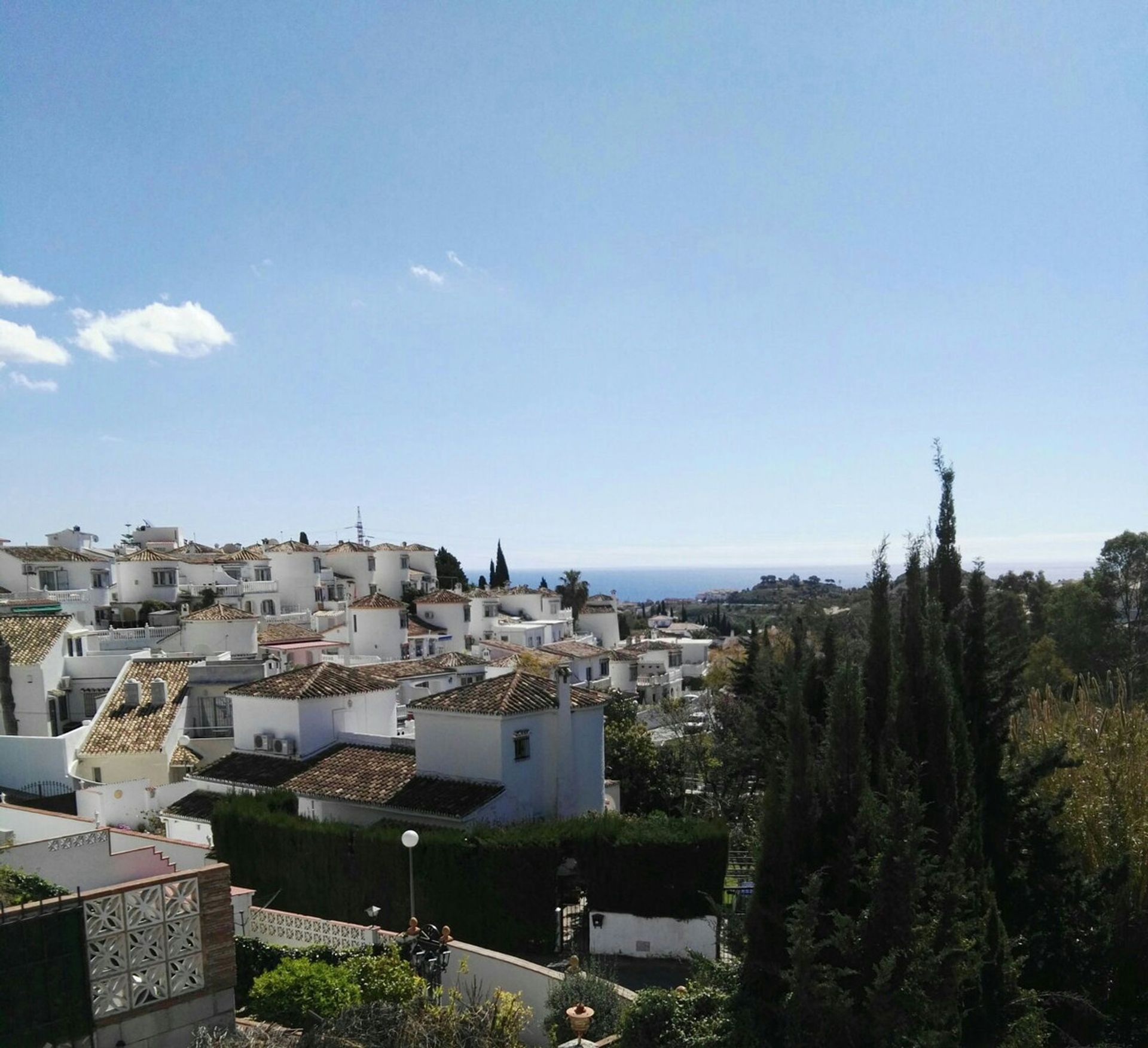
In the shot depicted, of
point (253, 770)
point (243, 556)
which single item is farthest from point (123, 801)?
point (243, 556)

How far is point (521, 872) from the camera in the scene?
18250 millimetres

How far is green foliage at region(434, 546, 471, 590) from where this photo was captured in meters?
86.9

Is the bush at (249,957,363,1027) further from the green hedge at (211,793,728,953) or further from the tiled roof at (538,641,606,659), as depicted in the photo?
the tiled roof at (538,641,606,659)

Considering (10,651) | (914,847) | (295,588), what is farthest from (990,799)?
(295,588)

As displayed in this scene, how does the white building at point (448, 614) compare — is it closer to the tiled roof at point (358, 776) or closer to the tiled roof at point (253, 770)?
the tiled roof at point (253, 770)

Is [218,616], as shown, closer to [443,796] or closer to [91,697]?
[91,697]

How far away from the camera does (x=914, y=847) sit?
412 inches

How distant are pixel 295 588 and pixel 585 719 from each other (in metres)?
43.1

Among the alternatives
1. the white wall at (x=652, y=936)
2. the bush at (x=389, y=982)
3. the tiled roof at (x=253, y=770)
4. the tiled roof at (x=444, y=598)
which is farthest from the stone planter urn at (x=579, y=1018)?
the tiled roof at (x=444, y=598)

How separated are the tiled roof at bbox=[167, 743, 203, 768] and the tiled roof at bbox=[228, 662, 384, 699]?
11.5 feet

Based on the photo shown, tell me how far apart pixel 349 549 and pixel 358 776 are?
5028cm

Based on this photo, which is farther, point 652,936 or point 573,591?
point 573,591

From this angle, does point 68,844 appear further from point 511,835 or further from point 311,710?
point 311,710

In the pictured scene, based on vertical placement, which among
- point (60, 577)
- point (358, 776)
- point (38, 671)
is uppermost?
point (60, 577)
